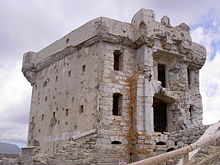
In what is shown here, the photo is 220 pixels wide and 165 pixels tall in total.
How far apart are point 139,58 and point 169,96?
8.73 feet

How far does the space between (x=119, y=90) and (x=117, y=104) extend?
2.87 ft

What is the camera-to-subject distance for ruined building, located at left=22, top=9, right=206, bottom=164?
45.7 feet

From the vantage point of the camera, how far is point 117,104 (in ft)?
49.8

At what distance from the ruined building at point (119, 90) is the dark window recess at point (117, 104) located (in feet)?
0.17

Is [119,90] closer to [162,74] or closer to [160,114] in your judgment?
Answer: [160,114]

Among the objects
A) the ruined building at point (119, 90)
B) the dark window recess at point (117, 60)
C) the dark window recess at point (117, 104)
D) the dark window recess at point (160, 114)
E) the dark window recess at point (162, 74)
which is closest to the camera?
the ruined building at point (119, 90)

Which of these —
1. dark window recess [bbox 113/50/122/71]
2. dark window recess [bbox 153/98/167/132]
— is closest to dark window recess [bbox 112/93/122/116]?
dark window recess [bbox 113/50/122/71]

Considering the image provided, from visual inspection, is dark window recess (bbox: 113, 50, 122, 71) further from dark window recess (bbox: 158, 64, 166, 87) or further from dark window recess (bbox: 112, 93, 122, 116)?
dark window recess (bbox: 158, 64, 166, 87)

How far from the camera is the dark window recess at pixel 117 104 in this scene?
48.5ft

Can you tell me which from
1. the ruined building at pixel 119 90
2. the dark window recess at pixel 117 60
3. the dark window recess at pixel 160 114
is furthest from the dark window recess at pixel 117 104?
the dark window recess at pixel 160 114

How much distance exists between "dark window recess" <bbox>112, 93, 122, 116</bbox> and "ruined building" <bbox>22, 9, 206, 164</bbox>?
0.05m

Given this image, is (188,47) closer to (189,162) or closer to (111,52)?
(111,52)

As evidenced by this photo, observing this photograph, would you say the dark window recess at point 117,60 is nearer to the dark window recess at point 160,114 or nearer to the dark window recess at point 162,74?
the dark window recess at point 162,74

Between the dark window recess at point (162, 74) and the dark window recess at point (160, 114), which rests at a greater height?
the dark window recess at point (162, 74)
